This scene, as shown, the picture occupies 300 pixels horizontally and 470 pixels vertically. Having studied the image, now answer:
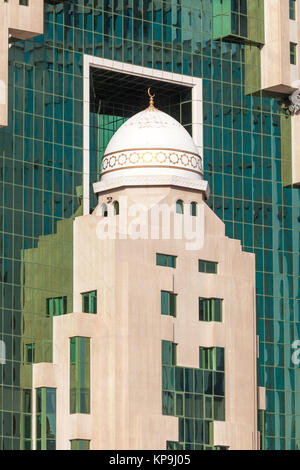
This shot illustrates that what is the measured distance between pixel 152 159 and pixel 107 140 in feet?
33.3

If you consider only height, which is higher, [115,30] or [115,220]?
[115,30]

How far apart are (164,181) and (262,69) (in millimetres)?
15727

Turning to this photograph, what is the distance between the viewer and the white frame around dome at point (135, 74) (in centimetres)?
9981

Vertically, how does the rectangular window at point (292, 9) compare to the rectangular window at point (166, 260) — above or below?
above

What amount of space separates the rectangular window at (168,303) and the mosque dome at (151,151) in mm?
6486

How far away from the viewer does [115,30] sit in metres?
103

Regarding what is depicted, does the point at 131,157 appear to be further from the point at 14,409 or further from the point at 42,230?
the point at 14,409

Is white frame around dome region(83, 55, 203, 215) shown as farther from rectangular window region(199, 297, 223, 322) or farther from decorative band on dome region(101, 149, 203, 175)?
rectangular window region(199, 297, 223, 322)

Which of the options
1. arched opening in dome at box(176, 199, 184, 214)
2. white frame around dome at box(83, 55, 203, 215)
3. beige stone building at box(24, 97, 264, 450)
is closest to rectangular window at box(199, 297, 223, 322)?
beige stone building at box(24, 97, 264, 450)

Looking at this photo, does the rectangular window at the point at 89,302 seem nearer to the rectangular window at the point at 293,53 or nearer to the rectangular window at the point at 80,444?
the rectangular window at the point at 80,444

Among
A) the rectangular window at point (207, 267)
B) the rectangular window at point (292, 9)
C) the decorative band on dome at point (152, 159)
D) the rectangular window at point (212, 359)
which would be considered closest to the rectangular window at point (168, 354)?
the rectangular window at point (212, 359)

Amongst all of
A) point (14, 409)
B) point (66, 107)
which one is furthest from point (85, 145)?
point (14, 409)

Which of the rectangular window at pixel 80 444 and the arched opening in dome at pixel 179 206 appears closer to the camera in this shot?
the rectangular window at pixel 80 444

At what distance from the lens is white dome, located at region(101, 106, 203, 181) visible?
96.6m
